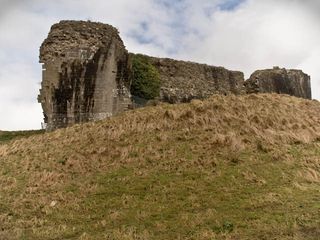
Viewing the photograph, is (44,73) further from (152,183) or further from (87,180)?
(152,183)

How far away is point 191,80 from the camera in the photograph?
27.7m

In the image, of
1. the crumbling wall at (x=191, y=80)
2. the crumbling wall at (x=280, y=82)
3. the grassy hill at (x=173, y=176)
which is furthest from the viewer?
the crumbling wall at (x=280, y=82)

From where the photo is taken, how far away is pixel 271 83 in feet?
98.0

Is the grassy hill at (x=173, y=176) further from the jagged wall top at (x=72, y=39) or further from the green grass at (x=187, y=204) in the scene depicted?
the jagged wall top at (x=72, y=39)

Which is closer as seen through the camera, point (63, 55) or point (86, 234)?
point (86, 234)

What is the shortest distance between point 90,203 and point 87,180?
157 cm

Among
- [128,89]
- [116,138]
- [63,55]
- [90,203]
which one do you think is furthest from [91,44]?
[90,203]

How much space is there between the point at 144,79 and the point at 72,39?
4.62m

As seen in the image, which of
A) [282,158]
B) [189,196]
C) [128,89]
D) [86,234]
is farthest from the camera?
[128,89]

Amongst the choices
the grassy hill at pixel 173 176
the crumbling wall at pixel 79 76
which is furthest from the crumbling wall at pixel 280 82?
the crumbling wall at pixel 79 76

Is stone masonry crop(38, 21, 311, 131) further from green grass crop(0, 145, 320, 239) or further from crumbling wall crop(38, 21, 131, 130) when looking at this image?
green grass crop(0, 145, 320, 239)

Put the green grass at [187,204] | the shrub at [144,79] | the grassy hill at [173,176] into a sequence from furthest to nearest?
the shrub at [144,79], the grassy hill at [173,176], the green grass at [187,204]

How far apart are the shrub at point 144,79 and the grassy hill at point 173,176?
393 cm

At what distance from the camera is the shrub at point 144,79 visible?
24859 millimetres
